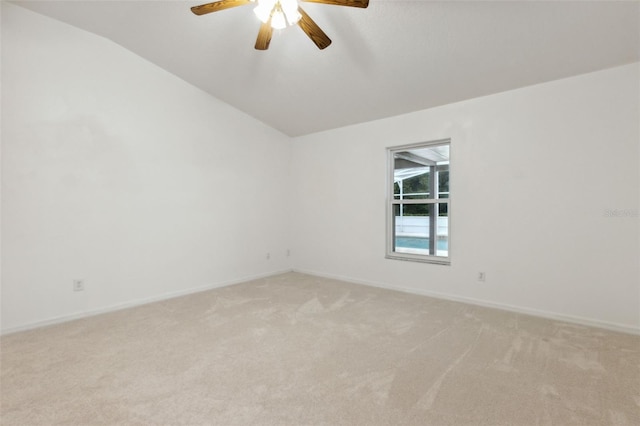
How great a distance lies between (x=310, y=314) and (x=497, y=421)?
6.25 feet

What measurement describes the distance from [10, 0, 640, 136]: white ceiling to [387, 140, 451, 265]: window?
0.66 m

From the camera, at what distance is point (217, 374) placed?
6.61 feet

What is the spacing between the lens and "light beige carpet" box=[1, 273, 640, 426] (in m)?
1.62

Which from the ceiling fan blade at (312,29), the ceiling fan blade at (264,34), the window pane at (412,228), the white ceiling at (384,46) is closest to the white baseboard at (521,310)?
the window pane at (412,228)

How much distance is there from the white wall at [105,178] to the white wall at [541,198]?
2324 mm

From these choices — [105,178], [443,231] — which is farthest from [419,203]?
[105,178]

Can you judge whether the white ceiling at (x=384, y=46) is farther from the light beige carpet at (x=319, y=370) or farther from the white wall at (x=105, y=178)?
the light beige carpet at (x=319, y=370)

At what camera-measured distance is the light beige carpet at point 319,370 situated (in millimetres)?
1625

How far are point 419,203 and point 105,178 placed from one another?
12.2 ft

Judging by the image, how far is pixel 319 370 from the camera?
2.06m

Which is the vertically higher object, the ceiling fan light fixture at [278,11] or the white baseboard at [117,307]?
the ceiling fan light fixture at [278,11]

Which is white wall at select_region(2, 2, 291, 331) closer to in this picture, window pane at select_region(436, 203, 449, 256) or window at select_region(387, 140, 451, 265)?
window at select_region(387, 140, 451, 265)

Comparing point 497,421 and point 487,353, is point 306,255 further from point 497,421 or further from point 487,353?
point 497,421

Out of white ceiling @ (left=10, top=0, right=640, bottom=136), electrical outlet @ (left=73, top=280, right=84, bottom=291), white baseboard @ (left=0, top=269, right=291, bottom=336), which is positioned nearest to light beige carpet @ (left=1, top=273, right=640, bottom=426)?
white baseboard @ (left=0, top=269, right=291, bottom=336)
